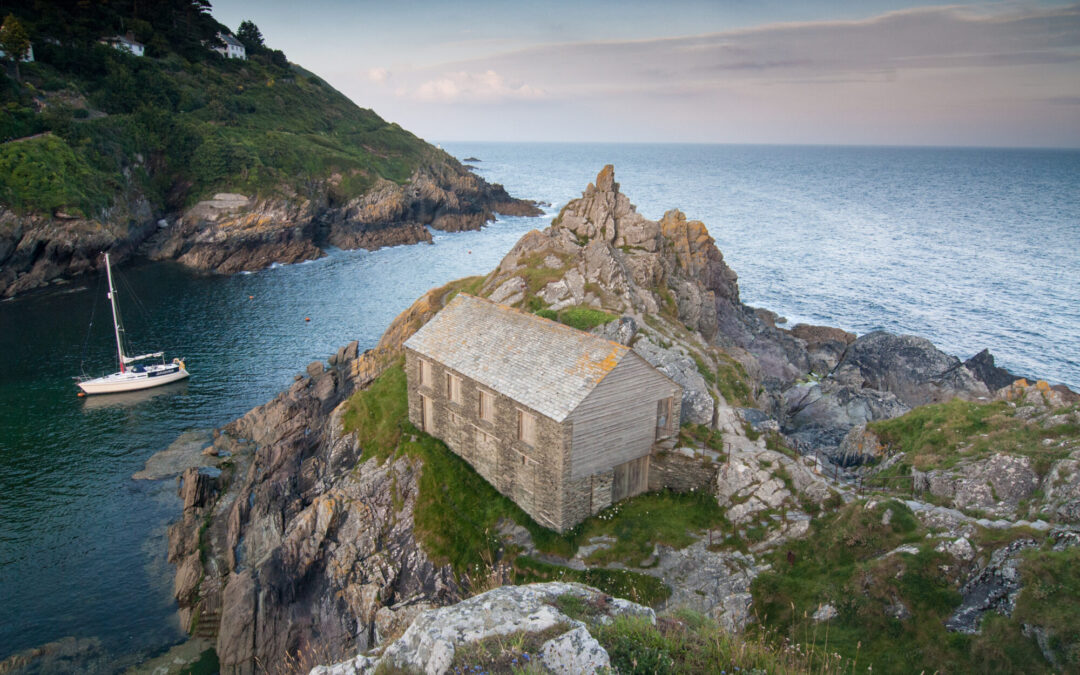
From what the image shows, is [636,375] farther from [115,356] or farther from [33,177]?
[33,177]

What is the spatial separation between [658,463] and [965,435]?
13924mm

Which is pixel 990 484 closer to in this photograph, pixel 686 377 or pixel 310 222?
pixel 686 377

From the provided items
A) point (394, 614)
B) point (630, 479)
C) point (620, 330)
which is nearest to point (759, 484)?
point (630, 479)

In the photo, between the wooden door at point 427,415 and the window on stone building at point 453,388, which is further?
the wooden door at point 427,415

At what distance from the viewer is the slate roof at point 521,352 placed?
24.6m

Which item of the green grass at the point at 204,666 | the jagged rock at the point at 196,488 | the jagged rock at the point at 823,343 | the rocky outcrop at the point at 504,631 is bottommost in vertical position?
the green grass at the point at 204,666

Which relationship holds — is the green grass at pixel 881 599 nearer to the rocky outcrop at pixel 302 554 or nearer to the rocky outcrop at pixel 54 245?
the rocky outcrop at pixel 302 554

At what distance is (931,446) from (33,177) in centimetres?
10202

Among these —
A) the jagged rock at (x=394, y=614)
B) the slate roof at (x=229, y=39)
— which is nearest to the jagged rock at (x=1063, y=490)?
the jagged rock at (x=394, y=614)

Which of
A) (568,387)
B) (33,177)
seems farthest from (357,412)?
(33,177)

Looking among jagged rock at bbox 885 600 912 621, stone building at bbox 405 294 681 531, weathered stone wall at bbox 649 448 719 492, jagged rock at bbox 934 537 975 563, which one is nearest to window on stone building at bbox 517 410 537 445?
stone building at bbox 405 294 681 531

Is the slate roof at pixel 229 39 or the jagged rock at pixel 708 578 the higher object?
the slate roof at pixel 229 39

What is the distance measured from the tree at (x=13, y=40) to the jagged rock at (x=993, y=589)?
135m

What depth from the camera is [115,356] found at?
197 ft
